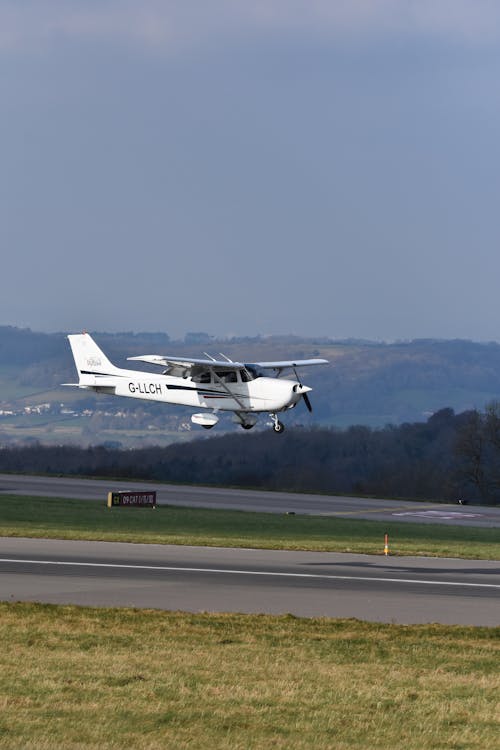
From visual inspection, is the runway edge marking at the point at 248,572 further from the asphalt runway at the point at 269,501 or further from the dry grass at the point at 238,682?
the asphalt runway at the point at 269,501

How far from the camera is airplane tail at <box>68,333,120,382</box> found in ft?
207

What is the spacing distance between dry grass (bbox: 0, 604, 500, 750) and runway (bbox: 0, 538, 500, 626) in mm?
1834

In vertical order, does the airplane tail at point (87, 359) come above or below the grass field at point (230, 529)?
above

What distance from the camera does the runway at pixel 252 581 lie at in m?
21.6

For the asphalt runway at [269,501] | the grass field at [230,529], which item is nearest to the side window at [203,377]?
the grass field at [230,529]

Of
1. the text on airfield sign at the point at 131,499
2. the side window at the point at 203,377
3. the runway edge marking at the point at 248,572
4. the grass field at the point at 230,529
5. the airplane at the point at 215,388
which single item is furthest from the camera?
the side window at the point at 203,377

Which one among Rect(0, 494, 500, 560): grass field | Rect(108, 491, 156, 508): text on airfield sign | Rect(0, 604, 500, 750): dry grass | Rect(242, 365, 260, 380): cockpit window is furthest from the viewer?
Rect(242, 365, 260, 380): cockpit window

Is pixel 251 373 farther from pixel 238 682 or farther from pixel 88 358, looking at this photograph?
pixel 238 682

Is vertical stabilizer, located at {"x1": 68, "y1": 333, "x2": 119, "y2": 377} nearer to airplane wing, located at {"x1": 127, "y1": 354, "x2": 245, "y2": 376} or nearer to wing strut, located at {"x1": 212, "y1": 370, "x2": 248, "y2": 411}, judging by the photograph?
airplane wing, located at {"x1": 127, "y1": 354, "x2": 245, "y2": 376}

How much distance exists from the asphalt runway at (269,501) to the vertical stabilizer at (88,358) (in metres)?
6.49

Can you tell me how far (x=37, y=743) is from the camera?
37.3 ft

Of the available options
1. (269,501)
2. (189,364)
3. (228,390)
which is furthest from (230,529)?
(269,501)

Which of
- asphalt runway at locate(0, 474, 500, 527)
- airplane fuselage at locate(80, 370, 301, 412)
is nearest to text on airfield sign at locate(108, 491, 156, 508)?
asphalt runway at locate(0, 474, 500, 527)

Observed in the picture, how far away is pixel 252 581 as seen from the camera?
25.4 meters
